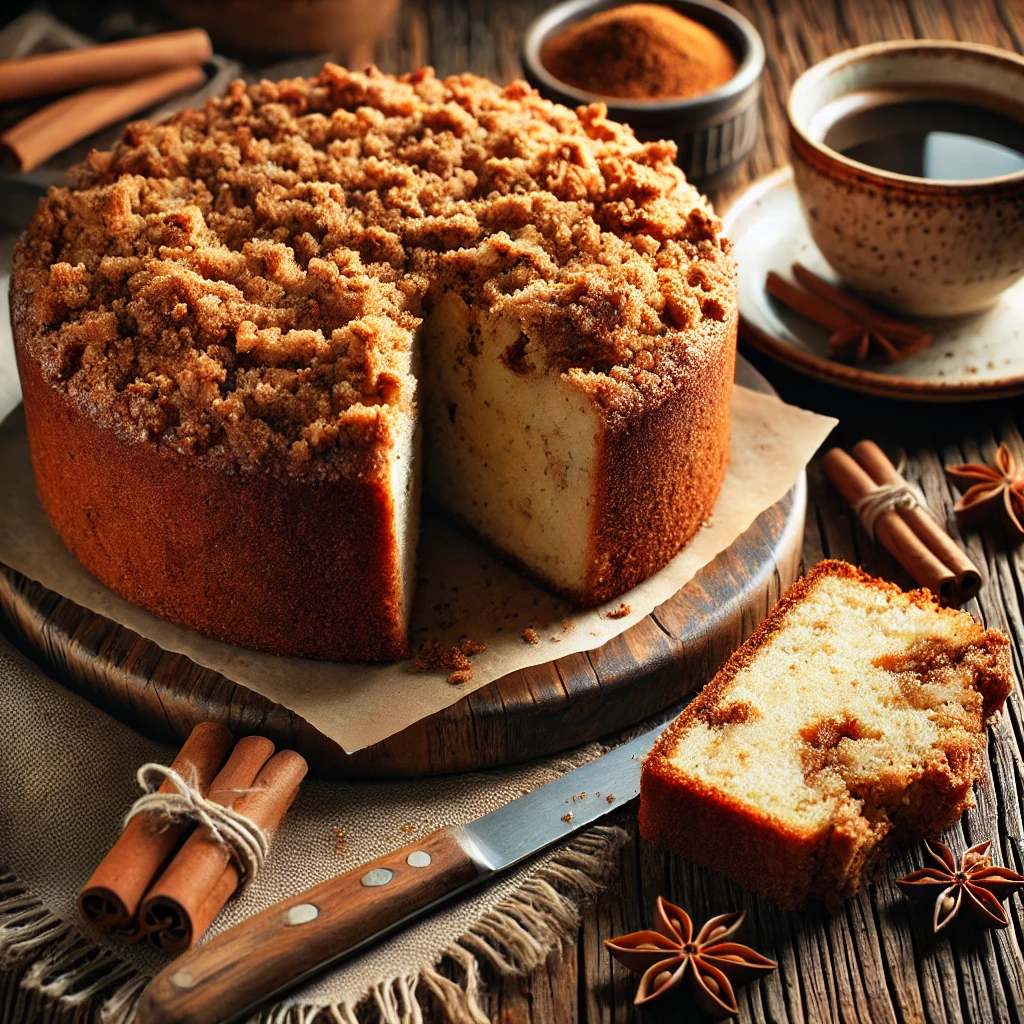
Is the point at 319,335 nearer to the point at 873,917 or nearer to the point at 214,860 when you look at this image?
the point at 214,860

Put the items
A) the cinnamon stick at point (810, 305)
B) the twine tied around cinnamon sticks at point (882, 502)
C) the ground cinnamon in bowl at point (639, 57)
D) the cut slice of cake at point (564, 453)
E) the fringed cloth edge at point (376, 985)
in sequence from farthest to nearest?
1. the ground cinnamon in bowl at point (639, 57)
2. the cinnamon stick at point (810, 305)
3. the twine tied around cinnamon sticks at point (882, 502)
4. the cut slice of cake at point (564, 453)
5. the fringed cloth edge at point (376, 985)

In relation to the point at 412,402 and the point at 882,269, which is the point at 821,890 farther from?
the point at 882,269

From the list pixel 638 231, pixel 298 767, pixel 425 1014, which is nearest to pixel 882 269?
pixel 638 231

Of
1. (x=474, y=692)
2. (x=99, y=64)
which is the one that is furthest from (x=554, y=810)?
(x=99, y=64)

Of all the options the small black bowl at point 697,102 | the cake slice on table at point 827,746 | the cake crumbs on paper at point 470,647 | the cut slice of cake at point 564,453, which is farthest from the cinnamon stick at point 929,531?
the small black bowl at point 697,102

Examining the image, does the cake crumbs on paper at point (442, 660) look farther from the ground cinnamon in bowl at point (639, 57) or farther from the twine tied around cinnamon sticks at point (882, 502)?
the ground cinnamon in bowl at point (639, 57)

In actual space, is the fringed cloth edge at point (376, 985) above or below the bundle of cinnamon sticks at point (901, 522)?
above
